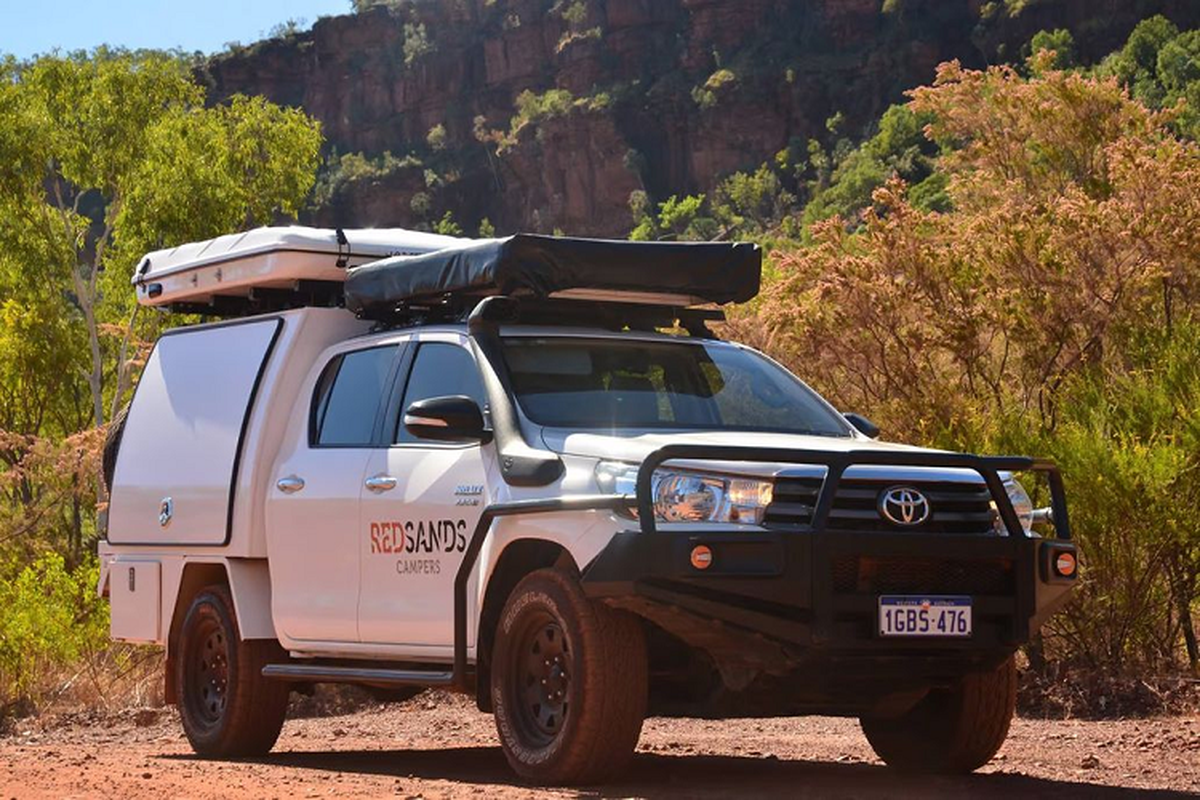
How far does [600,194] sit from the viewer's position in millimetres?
138750

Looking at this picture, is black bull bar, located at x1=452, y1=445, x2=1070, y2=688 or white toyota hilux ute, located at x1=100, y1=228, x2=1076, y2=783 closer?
black bull bar, located at x1=452, y1=445, x2=1070, y2=688

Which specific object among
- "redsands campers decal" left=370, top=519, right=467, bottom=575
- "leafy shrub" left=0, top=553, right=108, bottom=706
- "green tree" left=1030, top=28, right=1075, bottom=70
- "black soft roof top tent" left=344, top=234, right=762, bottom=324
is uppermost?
"green tree" left=1030, top=28, right=1075, bottom=70

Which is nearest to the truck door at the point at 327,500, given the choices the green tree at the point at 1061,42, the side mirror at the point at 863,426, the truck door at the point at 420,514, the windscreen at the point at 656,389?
the truck door at the point at 420,514

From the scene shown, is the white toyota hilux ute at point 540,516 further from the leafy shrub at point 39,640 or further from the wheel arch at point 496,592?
the leafy shrub at point 39,640

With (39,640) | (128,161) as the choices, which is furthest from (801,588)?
(128,161)

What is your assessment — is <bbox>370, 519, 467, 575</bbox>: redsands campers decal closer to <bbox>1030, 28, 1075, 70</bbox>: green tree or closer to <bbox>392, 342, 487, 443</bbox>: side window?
<bbox>392, 342, 487, 443</bbox>: side window

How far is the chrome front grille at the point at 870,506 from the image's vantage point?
7.12 meters

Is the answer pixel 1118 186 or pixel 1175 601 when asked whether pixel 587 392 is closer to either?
pixel 1175 601

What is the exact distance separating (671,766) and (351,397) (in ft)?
7.52

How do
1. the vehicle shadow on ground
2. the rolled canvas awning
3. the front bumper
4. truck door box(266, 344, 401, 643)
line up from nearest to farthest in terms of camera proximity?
the front bumper < the vehicle shadow on ground < the rolled canvas awning < truck door box(266, 344, 401, 643)

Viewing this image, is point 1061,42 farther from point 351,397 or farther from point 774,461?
point 774,461

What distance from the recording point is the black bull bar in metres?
7.02

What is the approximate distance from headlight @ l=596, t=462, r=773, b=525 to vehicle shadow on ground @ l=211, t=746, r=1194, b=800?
3.45 ft

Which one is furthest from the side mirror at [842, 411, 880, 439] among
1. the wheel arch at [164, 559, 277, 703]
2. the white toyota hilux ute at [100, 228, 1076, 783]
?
the wheel arch at [164, 559, 277, 703]
